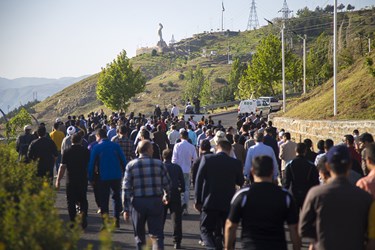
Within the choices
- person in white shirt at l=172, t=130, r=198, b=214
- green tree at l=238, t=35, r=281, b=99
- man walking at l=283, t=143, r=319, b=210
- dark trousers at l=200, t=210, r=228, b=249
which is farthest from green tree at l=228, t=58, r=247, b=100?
dark trousers at l=200, t=210, r=228, b=249

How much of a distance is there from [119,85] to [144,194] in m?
65.4

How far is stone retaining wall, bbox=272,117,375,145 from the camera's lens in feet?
82.6

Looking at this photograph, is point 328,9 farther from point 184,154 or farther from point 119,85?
point 184,154

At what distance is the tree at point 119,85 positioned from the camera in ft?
242

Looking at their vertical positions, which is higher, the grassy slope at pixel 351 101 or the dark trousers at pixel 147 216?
the grassy slope at pixel 351 101

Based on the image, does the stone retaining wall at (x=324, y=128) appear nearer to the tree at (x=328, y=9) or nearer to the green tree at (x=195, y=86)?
the green tree at (x=195, y=86)

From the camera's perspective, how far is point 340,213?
616cm

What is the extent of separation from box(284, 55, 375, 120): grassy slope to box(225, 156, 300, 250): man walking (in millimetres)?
22045

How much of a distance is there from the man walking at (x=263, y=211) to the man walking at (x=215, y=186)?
285 centimetres

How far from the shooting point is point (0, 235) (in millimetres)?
5543

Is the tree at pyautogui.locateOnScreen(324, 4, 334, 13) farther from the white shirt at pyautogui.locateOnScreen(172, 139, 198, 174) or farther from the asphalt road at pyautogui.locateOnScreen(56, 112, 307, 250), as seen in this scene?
the white shirt at pyautogui.locateOnScreen(172, 139, 198, 174)

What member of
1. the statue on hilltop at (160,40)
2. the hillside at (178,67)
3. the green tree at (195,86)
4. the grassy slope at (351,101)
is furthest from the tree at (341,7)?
the grassy slope at (351,101)

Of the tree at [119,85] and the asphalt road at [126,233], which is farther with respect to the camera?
the tree at [119,85]

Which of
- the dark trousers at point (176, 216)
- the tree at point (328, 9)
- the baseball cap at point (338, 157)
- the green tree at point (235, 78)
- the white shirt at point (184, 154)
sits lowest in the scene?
the dark trousers at point (176, 216)
